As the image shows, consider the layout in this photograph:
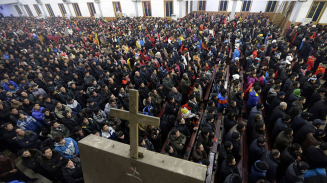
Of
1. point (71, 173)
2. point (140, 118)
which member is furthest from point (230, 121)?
point (71, 173)

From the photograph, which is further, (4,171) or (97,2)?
(97,2)

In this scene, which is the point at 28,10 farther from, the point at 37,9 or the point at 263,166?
the point at 263,166

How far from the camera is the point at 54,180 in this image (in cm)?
410

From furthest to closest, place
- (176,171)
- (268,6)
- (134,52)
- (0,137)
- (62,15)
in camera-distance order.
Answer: (62,15), (268,6), (134,52), (0,137), (176,171)

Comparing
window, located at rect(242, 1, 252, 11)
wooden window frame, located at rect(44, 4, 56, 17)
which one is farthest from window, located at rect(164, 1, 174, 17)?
wooden window frame, located at rect(44, 4, 56, 17)

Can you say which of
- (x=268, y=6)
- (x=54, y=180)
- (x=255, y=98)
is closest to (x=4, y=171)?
(x=54, y=180)

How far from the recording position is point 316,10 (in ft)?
46.4

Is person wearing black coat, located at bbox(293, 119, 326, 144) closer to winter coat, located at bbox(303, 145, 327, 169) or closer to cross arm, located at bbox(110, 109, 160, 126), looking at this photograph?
winter coat, located at bbox(303, 145, 327, 169)

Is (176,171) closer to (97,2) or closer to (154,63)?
(154,63)

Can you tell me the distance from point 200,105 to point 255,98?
2198 millimetres

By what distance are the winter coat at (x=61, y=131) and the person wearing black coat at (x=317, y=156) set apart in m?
6.07

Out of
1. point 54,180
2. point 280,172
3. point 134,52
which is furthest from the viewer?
point 134,52

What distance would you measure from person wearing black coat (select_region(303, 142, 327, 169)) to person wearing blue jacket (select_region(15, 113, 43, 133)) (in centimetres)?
744

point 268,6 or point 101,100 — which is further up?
point 268,6
